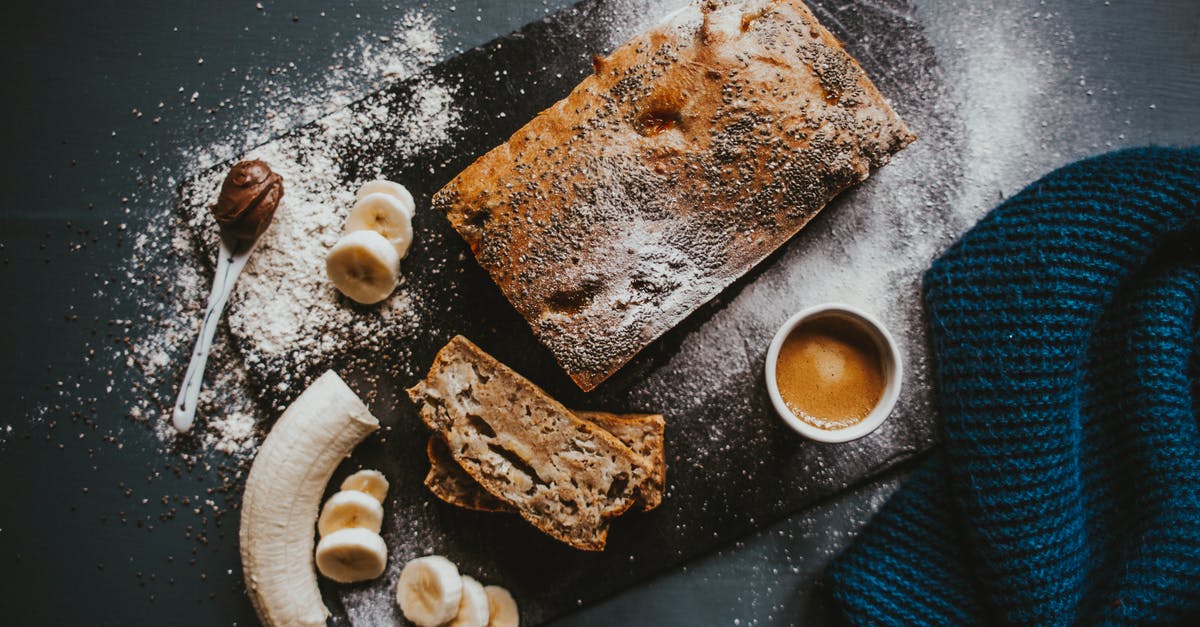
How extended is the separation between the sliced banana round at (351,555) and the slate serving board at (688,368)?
0.06 meters

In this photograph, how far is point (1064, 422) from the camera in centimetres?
203

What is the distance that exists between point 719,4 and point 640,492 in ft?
4.65

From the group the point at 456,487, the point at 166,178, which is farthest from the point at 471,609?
the point at 166,178

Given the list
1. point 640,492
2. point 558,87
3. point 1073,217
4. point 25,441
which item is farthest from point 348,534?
point 1073,217

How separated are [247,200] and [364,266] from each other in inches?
15.5

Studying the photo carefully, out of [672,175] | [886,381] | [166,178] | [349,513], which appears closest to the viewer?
[672,175]

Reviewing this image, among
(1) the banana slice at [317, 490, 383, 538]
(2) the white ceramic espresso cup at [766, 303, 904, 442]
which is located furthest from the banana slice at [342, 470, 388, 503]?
(2) the white ceramic espresso cup at [766, 303, 904, 442]

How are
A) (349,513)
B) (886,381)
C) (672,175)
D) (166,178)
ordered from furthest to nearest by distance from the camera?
(166,178), (349,513), (886,381), (672,175)

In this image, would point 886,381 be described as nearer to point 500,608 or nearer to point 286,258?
point 500,608

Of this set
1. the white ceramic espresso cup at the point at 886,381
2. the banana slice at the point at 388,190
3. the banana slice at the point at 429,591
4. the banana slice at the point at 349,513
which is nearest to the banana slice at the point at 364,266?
the banana slice at the point at 388,190

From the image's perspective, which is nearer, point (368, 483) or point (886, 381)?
point (886, 381)

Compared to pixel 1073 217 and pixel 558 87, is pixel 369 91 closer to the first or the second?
pixel 558 87

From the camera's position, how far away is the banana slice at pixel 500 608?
7.20ft

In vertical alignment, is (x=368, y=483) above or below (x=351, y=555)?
above
